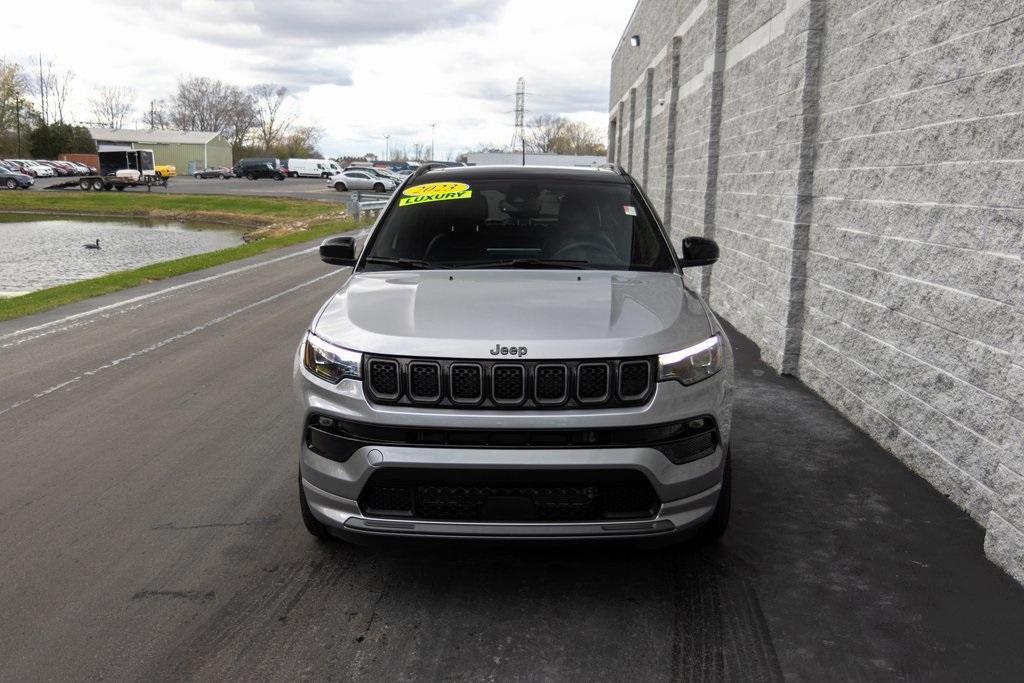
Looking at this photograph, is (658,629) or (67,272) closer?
(658,629)

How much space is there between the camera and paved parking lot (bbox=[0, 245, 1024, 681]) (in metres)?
3.33

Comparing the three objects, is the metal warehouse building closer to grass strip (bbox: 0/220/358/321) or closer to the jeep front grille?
grass strip (bbox: 0/220/358/321)

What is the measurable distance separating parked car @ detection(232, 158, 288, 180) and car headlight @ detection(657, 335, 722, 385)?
88.7 metres

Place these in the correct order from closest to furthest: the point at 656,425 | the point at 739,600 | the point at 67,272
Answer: the point at 656,425 → the point at 739,600 → the point at 67,272

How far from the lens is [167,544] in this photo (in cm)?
436

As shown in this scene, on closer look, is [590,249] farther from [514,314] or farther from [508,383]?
[508,383]

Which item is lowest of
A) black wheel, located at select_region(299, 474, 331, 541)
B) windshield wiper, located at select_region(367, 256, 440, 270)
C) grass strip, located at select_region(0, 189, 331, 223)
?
grass strip, located at select_region(0, 189, 331, 223)

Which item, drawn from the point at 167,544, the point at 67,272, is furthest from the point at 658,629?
the point at 67,272

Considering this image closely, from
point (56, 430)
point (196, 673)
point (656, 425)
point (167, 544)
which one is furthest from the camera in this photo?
point (56, 430)

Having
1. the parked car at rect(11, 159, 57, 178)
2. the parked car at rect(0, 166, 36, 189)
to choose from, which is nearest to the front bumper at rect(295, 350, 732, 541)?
the parked car at rect(0, 166, 36, 189)

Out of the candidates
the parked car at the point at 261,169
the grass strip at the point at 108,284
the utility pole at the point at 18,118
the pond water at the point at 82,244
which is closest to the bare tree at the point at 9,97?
the utility pole at the point at 18,118

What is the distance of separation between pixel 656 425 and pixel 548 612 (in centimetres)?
92

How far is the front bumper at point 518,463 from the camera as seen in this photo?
344 cm

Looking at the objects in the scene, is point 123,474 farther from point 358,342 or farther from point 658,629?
point 658,629
